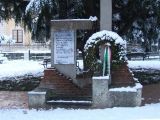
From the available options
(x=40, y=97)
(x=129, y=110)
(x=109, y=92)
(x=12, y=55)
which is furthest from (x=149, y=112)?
(x=12, y=55)

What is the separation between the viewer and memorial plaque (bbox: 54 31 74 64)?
16203mm

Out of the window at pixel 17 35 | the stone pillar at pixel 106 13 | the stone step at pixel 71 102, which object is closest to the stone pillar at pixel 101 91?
the stone step at pixel 71 102

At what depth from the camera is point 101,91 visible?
1409 centimetres

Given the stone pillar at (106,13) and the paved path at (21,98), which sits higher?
the stone pillar at (106,13)

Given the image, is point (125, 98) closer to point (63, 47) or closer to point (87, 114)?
point (87, 114)

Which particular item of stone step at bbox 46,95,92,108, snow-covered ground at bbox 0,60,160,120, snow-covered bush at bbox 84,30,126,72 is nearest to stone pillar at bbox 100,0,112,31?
snow-covered bush at bbox 84,30,126,72

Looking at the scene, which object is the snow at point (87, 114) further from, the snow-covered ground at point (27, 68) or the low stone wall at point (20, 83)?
the snow-covered ground at point (27, 68)

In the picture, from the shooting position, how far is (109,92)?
14062 millimetres

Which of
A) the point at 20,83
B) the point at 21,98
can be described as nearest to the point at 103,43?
the point at 21,98

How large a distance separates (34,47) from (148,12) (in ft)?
129

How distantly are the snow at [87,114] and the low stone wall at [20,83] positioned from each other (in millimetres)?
5555

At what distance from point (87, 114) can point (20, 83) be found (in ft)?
28.6

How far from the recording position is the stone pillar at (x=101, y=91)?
14.0 metres

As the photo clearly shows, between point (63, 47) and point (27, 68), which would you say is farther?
point (27, 68)
